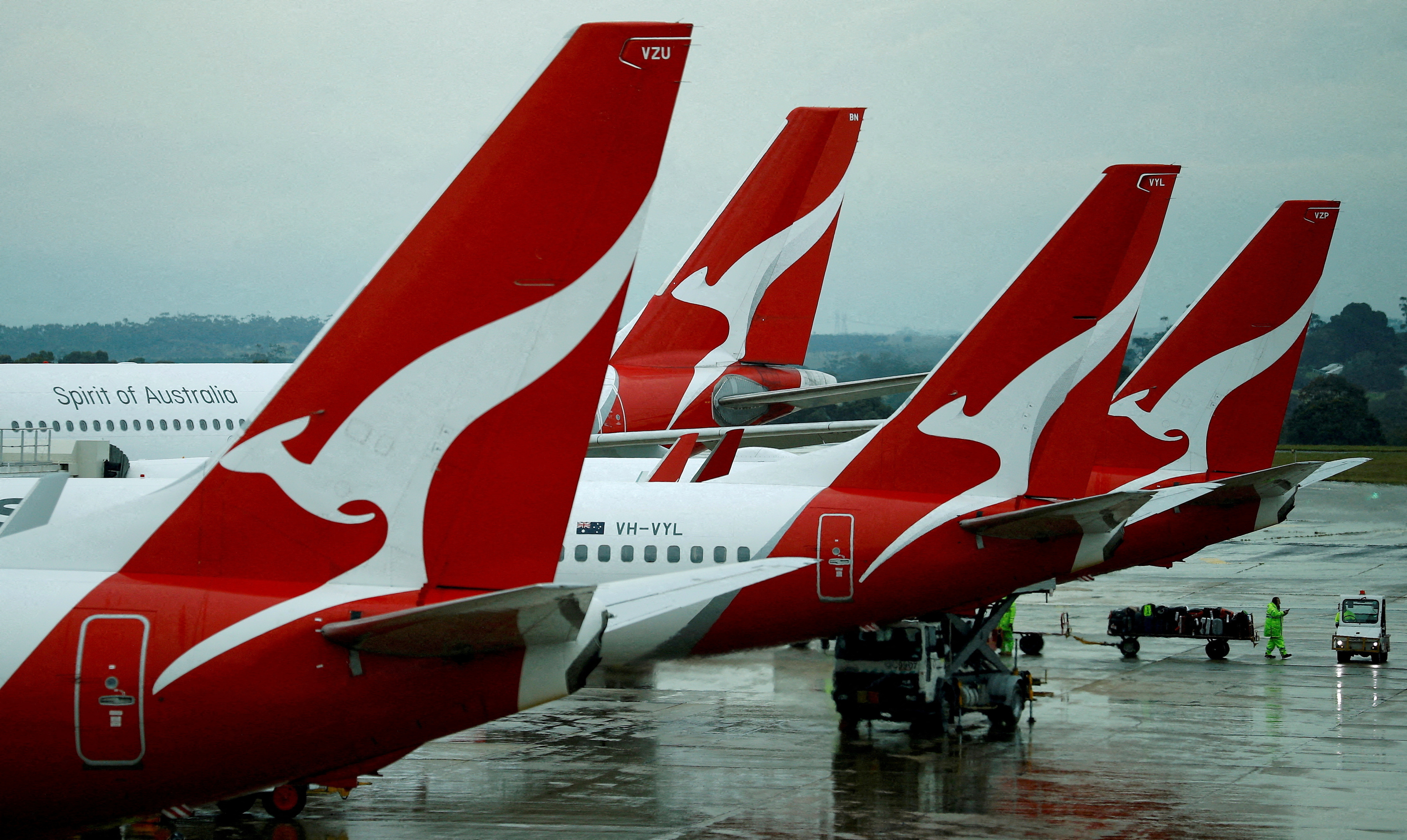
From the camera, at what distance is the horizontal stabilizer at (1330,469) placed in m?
24.1

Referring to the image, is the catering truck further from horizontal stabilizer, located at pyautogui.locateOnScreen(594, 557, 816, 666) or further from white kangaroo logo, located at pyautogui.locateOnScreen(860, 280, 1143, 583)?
horizontal stabilizer, located at pyautogui.locateOnScreen(594, 557, 816, 666)

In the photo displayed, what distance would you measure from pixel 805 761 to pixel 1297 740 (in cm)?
807

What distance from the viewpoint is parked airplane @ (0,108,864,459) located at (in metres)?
32.7

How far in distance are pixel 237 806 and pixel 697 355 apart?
1987 centimetres

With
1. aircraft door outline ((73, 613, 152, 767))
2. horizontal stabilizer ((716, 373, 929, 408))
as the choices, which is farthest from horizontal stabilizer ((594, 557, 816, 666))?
horizontal stabilizer ((716, 373, 929, 408))

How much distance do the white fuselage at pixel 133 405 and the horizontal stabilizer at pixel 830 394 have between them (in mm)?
11708

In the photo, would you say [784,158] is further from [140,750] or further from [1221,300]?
[140,750]

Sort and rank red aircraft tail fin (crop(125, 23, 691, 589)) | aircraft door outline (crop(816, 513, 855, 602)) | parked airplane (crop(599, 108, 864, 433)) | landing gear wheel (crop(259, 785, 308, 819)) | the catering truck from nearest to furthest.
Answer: red aircraft tail fin (crop(125, 23, 691, 589))
landing gear wheel (crop(259, 785, 308, 819))
aircraft door outline (crop(816, 513, 855, 602))
the catering truck
parked airplane (crop(599, 108, 864, 433))

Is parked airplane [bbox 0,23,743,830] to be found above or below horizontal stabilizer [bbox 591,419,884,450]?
below

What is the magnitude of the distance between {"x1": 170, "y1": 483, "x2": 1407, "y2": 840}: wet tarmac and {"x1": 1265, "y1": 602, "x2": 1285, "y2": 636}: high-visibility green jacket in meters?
0.71

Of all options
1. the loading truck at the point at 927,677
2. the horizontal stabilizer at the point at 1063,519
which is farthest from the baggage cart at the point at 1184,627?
the horizontal stabilizer at the point at 1063,519

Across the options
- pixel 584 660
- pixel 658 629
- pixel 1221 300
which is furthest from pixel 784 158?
pixel 584 660

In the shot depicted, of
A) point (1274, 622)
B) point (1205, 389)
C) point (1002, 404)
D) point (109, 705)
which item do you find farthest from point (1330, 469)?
point (109, 705)

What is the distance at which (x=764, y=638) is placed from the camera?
1966 centimetres
